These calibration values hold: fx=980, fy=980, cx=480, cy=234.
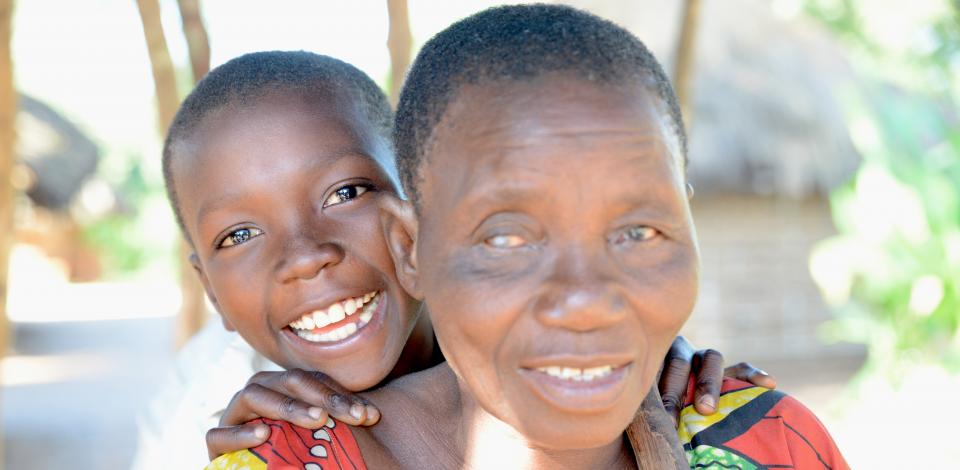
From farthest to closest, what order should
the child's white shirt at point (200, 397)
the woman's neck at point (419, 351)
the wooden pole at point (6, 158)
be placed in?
the wooden pole at point (6, 158), the child's white shirt at point (200, 397), the woman's neck at point (419, 351)

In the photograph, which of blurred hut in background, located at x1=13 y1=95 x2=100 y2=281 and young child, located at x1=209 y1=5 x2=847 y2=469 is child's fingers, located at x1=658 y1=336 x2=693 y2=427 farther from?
blurred hut in background, located at x1=13 y1=95 x2=100 y2=281

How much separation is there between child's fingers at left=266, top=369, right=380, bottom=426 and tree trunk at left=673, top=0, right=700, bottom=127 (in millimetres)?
2495

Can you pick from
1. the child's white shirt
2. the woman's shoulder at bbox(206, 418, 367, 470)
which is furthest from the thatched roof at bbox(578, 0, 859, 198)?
the woman's shoulder at bbox(206, 418, 367, 470)

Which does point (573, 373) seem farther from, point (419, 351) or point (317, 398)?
point (419, 351)

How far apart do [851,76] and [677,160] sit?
34.4 ft

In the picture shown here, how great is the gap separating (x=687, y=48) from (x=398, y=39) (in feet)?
3.87

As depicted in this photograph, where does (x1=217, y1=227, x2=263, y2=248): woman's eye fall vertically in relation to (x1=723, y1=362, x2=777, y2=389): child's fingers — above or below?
above

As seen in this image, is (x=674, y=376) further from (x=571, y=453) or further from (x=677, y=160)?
(x=677, y=160)

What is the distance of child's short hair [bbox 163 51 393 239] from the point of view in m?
2.06

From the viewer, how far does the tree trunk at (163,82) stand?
3689 mm

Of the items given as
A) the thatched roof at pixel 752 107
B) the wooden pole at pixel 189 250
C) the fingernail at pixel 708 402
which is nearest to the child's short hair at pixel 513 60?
the fingernail at pixel 708 402

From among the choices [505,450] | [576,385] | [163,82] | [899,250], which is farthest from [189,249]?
[899,250]

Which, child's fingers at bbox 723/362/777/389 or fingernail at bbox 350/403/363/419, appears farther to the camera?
child's fingers at bbox 723/362/777/389

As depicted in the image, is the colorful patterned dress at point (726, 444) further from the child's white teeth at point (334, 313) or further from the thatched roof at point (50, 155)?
the thatched roof at point (50, 155)
